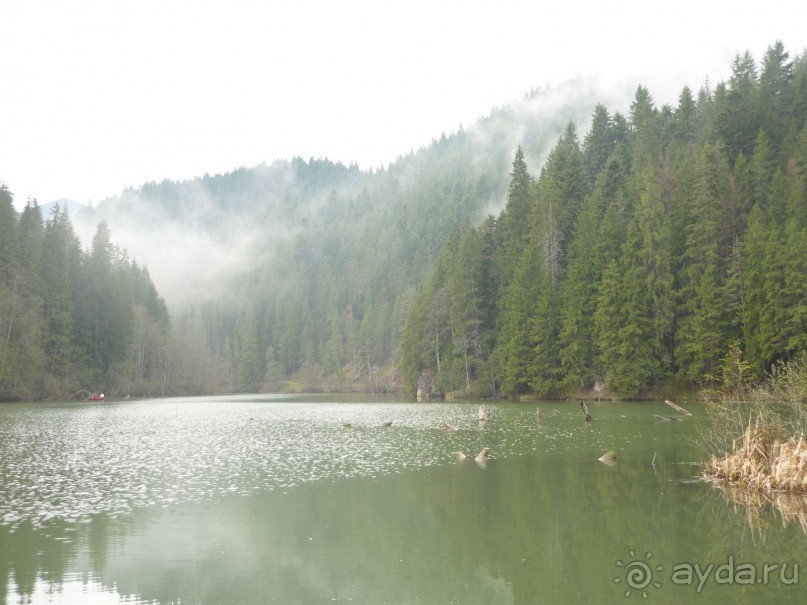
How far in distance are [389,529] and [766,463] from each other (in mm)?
12184

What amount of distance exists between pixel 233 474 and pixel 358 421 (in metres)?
24.6

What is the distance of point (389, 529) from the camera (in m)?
15.6

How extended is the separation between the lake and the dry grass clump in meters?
1.05

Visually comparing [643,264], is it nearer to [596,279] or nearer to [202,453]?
[596,279]

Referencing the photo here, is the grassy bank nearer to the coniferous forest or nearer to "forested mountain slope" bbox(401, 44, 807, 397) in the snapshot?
the coniferous forest

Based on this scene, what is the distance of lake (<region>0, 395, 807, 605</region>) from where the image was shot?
11406 mm

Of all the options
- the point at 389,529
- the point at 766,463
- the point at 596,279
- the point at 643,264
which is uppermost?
the point at 643,264

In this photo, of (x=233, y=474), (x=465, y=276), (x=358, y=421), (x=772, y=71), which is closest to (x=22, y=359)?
(x=358, y=421)

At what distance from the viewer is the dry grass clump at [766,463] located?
17906mm

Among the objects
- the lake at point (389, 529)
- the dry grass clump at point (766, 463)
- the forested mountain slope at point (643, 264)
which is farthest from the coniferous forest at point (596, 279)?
the lake at point (389, 529)

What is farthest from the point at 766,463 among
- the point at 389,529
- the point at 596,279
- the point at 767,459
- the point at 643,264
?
the point at 596,279

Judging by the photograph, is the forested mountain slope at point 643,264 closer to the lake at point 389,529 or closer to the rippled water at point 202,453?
the rippled water at point 202,453

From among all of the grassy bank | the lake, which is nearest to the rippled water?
the lake

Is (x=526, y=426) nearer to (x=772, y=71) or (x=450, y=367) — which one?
(x=450, y=367)
